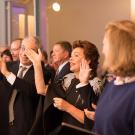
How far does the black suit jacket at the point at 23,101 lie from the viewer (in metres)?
2.93

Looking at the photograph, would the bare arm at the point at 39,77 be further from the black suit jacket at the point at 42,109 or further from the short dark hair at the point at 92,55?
the short dark hair at the point at 92,55

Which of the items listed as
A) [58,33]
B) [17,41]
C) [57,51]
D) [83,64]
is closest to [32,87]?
[83,64]

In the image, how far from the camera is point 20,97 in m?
2.99

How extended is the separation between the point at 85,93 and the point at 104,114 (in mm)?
744

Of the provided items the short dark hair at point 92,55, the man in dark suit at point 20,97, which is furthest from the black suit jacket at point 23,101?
the short dark hair at point 92,55

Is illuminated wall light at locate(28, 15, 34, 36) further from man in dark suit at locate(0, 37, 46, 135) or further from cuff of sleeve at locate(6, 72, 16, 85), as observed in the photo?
cuff of sleeve at locate(6, 72, 16, 85)

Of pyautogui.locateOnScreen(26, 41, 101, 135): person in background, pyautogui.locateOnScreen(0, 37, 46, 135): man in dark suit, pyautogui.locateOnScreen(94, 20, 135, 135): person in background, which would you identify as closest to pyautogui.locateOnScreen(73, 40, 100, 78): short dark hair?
pyautogui.locateOnScreen(26, 41, 101, 135): person in background

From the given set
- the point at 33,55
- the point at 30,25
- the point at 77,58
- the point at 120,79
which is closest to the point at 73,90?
the point at 77,58

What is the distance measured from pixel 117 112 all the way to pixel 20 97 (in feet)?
4.67

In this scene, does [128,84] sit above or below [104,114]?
above

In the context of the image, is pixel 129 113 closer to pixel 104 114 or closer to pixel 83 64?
pixel 104 114

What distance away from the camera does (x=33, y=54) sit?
114 inches

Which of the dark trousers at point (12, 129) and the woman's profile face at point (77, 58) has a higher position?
the woman's profile face at point (77, 58)

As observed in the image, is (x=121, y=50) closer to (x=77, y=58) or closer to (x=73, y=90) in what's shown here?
(x=73, y=90)
